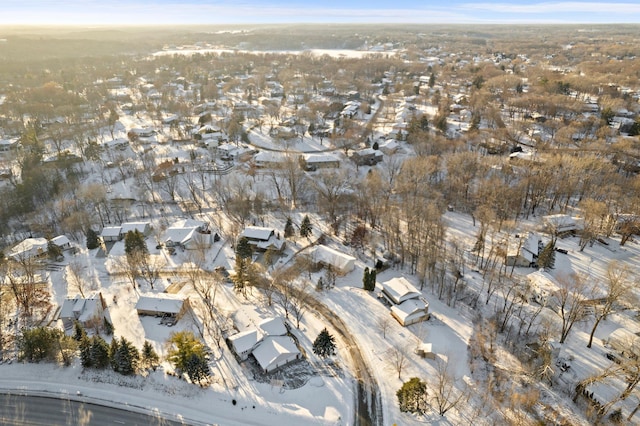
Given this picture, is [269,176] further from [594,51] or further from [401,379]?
[594,51]

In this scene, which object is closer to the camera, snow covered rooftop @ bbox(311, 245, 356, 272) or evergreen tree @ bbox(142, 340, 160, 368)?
evergreen tree @ bbox(142, 340, 160, 368)

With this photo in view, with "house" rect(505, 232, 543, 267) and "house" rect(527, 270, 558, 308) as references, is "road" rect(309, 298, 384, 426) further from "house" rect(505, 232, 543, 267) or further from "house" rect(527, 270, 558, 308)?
"house" rect(505, 232, 543, 267)

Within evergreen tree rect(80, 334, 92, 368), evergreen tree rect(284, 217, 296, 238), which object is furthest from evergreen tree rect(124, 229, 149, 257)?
evergreen tree rect(284, 217, 296, 238)

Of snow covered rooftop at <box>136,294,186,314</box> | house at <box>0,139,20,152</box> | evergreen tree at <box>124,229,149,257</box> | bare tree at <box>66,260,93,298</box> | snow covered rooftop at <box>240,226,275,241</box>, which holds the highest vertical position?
house at <box>0,139,20,152</box>

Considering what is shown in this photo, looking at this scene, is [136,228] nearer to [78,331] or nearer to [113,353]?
[78,331]

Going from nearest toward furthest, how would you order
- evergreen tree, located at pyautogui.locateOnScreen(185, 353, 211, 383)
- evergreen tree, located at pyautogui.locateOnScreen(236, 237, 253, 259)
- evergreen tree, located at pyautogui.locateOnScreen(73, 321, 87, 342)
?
evergreen tree, located at pyautogui.locateOnScreen(185, 353, 211, 383) → evergreen tree, located at pyautogui.locateOnScreen(73, 321, 87, 342) → evergreen tree, located at pyautogui.locateOnScreen(236, 237, 253, 259)

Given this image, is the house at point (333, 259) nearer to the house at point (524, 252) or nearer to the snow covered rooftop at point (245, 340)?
the snow covered rooftop at point (245, 340)

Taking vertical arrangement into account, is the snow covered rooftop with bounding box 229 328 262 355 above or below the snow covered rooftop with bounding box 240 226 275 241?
below
